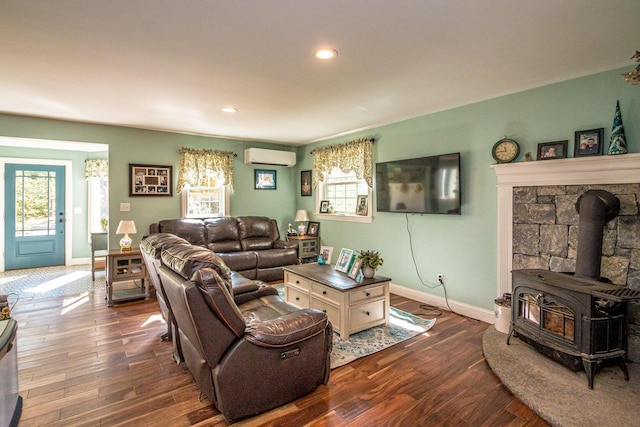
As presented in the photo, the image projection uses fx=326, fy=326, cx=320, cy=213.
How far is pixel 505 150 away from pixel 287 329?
2.85 m

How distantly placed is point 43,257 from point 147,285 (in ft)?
11.6

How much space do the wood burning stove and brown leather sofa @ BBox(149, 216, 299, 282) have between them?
3406mm

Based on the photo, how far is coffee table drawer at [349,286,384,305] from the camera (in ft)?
10.1

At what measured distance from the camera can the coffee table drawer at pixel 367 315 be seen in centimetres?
311

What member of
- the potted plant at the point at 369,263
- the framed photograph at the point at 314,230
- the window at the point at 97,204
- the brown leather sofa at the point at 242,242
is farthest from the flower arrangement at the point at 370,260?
the window at the point at 97,204

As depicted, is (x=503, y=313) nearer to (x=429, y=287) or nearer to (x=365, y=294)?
(x=429, y=287)

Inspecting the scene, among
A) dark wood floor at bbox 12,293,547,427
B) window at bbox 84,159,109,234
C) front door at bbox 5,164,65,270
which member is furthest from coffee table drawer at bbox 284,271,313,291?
front door at bbox 5,164,65,270

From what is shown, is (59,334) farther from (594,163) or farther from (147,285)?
(594,163)

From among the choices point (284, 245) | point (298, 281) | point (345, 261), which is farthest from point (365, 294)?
point (284, 245)

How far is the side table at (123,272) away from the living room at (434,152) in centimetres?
77

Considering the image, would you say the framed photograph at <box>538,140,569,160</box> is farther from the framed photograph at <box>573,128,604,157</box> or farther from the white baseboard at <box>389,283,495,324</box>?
the white baseboard at <box>389,283,495,324</box>

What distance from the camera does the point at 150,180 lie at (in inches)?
202

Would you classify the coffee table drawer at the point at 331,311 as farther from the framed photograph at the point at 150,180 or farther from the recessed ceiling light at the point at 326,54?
the framed photograph at the point at 150,180

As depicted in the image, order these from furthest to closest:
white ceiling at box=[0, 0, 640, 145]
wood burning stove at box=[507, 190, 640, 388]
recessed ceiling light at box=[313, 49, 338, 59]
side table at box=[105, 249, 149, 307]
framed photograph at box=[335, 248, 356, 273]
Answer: side table at box=[105, 249, 149, 307] → framed photograph at box=[335, 248, 356, 273] → recessed ceiling light at box=[313, 49, 338, 59] → wood burning stove at box=[507, 190, 640, 388] → white ceiling at box=[0, 0, 640, 145]
